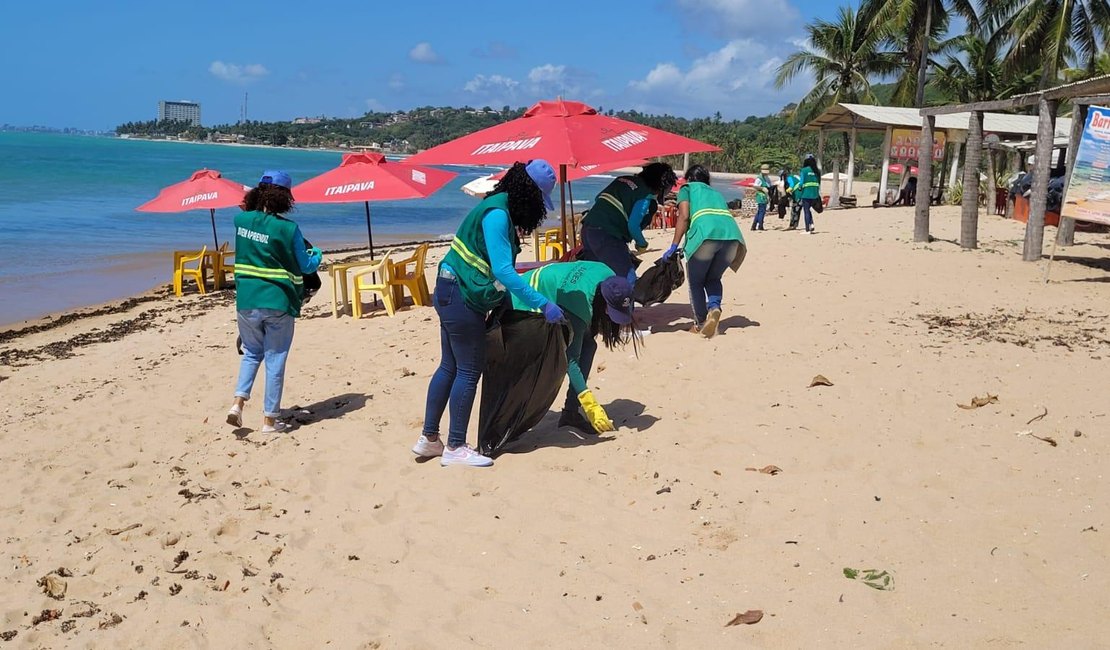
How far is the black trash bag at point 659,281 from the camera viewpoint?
24.3ft

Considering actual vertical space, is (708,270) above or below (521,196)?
below

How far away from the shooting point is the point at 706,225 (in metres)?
7.05

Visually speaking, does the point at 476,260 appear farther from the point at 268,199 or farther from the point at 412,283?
the point at 412,283

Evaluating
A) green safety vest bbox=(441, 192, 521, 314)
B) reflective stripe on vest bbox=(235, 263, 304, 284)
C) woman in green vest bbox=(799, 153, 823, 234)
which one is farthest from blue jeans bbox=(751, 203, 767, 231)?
green safety vest bbox=(441, 192, 521, 314)

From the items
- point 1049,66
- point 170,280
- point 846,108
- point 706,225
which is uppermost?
point 1049,66

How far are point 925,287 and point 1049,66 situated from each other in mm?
24728

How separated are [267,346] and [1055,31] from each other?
98.4 feet

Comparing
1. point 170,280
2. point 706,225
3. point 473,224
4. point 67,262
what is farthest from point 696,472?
point 67,262

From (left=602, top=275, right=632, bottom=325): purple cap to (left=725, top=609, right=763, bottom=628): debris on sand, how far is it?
6.06 feet

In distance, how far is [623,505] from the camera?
425 centimetres

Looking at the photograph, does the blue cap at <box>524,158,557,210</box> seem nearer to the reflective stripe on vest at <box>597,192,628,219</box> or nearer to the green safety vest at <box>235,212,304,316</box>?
the green safety vest at <box>235,212,304,316</box>

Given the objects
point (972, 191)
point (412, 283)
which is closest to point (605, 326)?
point (412, 283)

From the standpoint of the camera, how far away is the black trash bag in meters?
7.39

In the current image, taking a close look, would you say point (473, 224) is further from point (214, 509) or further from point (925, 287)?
point (925, 287)
